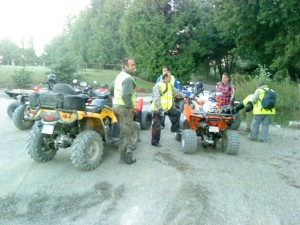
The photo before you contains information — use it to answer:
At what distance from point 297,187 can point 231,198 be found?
1.33 metres

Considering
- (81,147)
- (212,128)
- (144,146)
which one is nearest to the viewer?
(81,147)

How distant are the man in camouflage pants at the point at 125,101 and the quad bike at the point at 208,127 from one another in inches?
57.7

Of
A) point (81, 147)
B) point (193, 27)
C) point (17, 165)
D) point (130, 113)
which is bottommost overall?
point (17, 165)

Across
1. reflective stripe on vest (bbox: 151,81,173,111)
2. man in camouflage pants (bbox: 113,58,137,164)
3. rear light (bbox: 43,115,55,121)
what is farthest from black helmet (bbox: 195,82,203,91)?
rear light (bbox: 43,115,55,121)

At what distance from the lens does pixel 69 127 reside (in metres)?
5.59

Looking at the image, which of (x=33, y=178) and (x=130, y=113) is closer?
(x=33, y=178)

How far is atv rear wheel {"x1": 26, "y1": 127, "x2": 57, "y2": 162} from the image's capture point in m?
5.51

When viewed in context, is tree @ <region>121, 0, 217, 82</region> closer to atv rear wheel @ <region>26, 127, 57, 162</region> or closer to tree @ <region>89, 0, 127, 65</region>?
tree @ <region>89, 0, 127, 65</region>

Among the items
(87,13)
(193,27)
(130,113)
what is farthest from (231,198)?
(87,13)

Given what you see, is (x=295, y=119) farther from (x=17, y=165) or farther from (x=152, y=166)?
(x=17, y=165)

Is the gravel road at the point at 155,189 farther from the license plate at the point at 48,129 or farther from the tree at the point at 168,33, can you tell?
the tree at the point at 168,33

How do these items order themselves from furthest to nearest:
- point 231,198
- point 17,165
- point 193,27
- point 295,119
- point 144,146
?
point 193,27 < point 295,119 < point 144,146 < point 17,165 < point 231,198

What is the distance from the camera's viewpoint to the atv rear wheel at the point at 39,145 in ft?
18.1

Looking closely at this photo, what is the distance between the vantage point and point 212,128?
663 cm
